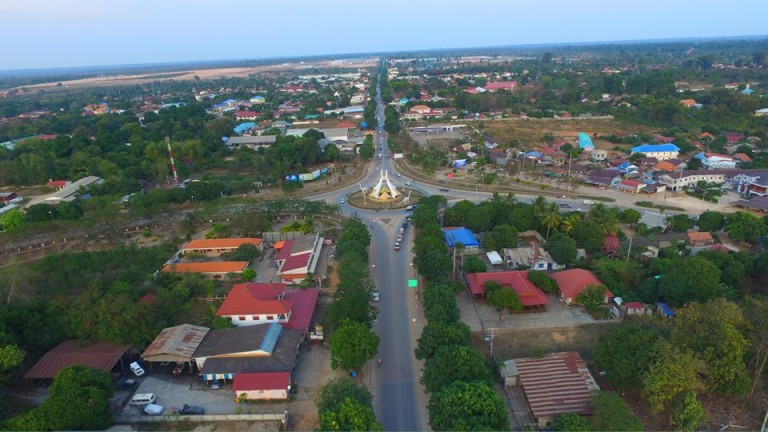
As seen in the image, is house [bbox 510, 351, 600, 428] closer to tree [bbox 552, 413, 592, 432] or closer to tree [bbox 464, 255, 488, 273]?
tree [bbox 552, 413, 592, 432]

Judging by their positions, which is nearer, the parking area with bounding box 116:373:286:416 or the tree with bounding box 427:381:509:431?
the tree with bounding box 427:381:509:431

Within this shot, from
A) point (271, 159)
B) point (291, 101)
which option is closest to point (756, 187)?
point (271, 159)

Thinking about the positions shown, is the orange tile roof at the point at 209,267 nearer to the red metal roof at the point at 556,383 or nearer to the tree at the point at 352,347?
the tree at the point at 352,347

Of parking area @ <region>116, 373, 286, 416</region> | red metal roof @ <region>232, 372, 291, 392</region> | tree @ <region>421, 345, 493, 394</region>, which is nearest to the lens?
tree @ <region>421, 345, 493, 394</region>

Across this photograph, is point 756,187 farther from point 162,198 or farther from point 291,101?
point 291,101

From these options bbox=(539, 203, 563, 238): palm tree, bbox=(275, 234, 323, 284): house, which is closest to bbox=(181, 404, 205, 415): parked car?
bbox=(275, 234, 323, 284): house
